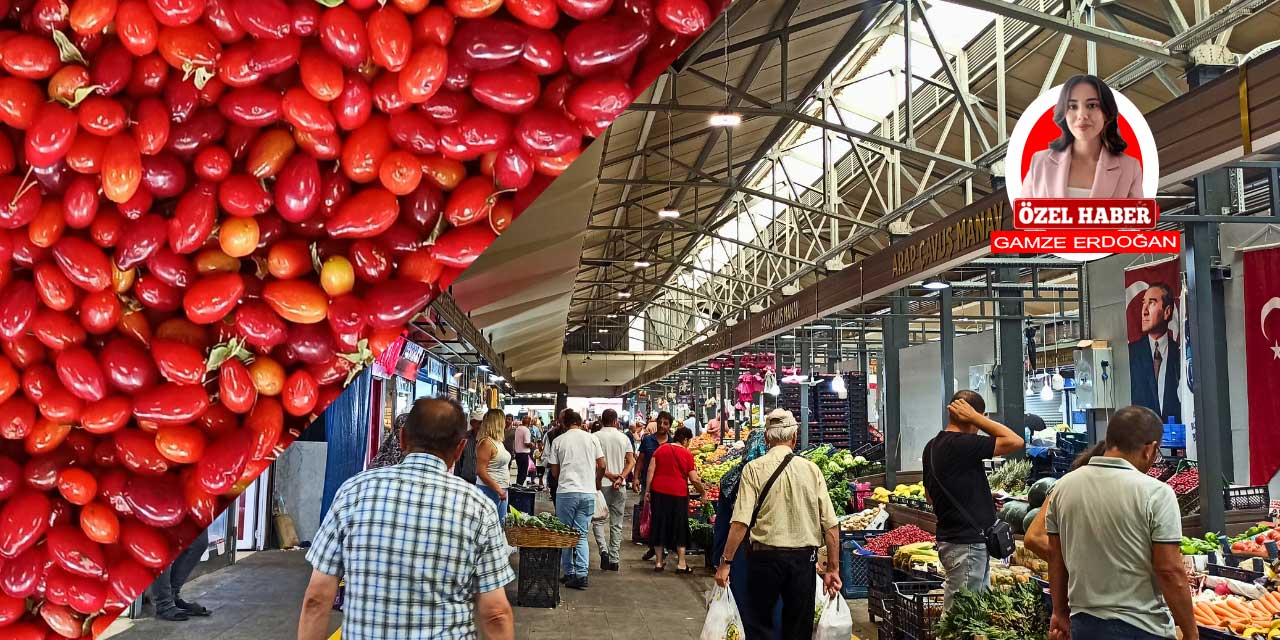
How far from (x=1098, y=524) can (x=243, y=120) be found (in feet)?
10.5

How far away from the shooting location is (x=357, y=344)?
129 centimetres

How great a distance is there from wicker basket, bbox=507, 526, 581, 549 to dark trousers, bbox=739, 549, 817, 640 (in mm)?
2958

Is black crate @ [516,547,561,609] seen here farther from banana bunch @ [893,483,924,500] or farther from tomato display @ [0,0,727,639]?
tomato display @ [0,0,727,639]

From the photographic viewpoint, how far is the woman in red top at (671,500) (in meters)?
9.60

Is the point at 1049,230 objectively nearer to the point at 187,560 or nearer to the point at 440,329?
the point at 187,560

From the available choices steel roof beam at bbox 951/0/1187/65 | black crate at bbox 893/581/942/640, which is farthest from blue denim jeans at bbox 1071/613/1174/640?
steel roof beam at bbox 951/0/1187/65

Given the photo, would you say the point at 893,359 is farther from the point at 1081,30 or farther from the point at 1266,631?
the point at 1266,631

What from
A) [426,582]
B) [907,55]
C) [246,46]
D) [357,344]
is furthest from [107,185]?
[907,55]

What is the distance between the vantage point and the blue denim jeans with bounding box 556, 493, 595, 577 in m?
8.37

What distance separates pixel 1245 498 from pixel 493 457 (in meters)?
6.48

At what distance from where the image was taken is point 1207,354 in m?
6.77

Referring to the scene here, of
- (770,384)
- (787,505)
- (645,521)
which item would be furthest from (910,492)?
(770,384)

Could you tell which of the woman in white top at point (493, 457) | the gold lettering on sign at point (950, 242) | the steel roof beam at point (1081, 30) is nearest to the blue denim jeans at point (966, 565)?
the gold lettering on sign at point (950, 242)

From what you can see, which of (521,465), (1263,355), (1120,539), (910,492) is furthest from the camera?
(521,465)
